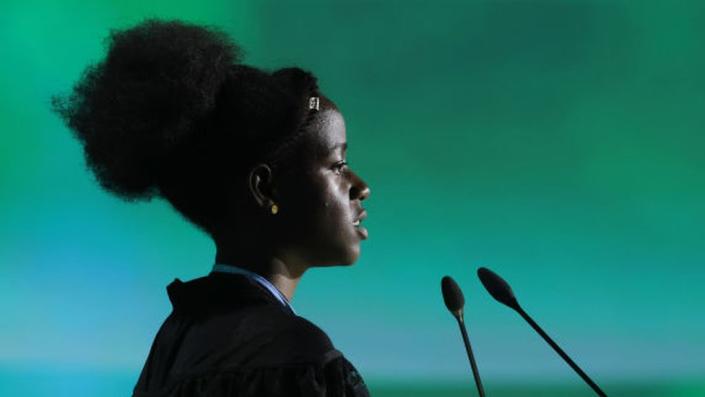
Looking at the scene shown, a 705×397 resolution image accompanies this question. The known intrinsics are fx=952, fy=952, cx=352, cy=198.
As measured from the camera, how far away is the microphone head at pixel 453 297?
Answer: 3.82 ft

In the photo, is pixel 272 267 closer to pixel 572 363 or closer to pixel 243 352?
pixel 243 352

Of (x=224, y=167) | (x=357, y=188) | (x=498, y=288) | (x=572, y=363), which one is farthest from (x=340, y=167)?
(x=572, y=363)

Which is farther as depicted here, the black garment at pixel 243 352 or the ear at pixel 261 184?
the ear at pixel 261 184

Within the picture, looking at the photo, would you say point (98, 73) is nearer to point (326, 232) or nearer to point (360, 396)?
point (326, 232)

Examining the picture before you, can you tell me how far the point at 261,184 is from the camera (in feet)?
3.58

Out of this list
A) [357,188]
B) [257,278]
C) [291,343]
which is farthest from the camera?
[357,188]

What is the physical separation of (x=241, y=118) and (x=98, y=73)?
0.24 metres

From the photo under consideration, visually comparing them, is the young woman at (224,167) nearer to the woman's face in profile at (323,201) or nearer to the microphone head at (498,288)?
the woman's face in profile at (323,201)

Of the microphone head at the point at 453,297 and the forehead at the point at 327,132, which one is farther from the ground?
the forehead at the point at 327,132

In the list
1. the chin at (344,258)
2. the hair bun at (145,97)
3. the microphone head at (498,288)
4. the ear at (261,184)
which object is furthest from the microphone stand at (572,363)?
the hair bun at (145,97)

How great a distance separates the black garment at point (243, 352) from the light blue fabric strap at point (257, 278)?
13 mm

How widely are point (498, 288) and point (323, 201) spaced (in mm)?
244

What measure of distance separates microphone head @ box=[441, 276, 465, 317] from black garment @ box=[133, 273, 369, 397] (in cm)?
24

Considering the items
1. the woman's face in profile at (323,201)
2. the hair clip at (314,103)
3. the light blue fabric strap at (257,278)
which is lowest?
the light blue fabric strap at (257,278)
